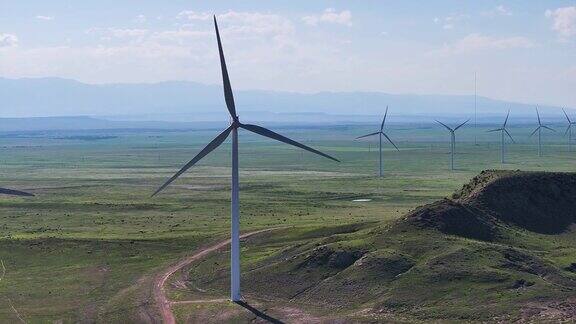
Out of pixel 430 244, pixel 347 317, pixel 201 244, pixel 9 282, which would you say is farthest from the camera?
pixel 201 244

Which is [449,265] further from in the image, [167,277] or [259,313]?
[167,277]

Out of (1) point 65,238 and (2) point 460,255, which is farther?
(1) point 65,238

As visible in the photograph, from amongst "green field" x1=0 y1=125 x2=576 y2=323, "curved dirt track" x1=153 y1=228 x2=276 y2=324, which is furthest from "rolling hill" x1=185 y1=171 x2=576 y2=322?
"curved dirt track" x1=153 y1=228 x2=276 y2=324

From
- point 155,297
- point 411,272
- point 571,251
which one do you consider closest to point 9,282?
point 155,297

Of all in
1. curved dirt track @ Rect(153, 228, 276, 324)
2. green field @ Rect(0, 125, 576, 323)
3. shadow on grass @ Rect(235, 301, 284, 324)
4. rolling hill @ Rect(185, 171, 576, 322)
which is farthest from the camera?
green field @ Rect(0, 125, 576, 323)

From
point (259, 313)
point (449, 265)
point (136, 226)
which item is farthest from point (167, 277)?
point (136, 226)

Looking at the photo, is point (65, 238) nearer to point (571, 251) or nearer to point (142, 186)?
point (571, 251)

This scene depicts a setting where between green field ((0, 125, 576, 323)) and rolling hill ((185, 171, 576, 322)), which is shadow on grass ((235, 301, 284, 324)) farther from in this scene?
green field ((0, 125, 576, 323))

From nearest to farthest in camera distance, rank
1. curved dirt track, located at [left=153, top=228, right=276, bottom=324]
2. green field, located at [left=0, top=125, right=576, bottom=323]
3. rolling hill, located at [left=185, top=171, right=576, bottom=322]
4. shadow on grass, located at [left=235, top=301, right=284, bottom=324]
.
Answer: rolling hill, located at [left=185, top=171, right=576, bottom=322] < shadow on grass, located at [left=235, top=301, right=284, bottom=324] < curved dirt track, located at [left=153, top=228, right=276, bottom=324] < green field, located at [left=0, top=125, right=576, bottom=323]
